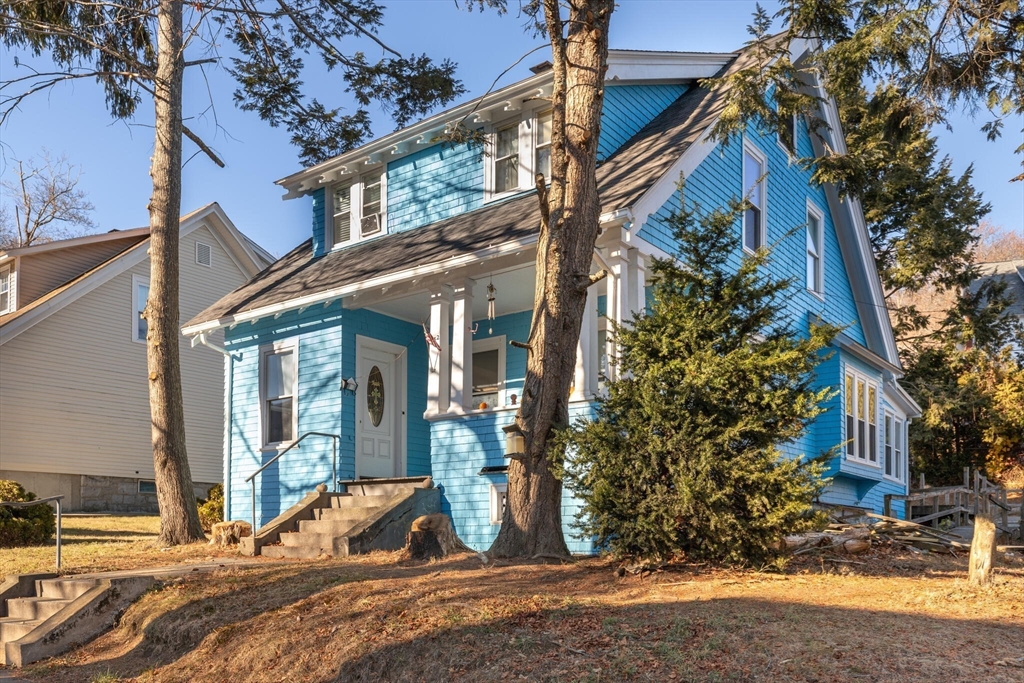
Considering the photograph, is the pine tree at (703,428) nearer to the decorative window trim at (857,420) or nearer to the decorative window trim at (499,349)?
the decorative window trim at (499,349)

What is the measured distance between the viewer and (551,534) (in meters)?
9.69

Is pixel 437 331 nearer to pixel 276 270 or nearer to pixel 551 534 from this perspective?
pixel 551 534

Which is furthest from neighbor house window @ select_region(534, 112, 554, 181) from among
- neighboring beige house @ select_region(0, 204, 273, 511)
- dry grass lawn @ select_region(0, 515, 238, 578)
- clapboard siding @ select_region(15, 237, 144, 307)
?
clapboard siding @ select_region(15, 237, 144, 307)

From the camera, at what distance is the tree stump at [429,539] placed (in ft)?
35.1

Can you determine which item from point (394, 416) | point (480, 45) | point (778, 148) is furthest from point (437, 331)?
point (778, 148)

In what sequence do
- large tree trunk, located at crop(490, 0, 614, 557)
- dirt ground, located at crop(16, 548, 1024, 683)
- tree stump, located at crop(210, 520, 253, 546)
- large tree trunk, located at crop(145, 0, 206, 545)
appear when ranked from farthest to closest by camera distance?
large tree trunk, located at crop(145, 0, 206, 545) < tree stump, located at crop(210, 520, 253, 546) < large tree trunk, located at crop(490, 0, 614, 557) < dirt ground, located at crop(16, 548, 1024, 683)

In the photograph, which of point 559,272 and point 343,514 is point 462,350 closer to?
point 343,514

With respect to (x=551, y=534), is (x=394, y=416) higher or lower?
higher

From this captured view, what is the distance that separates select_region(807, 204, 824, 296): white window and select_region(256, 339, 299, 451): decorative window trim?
9.45 meters

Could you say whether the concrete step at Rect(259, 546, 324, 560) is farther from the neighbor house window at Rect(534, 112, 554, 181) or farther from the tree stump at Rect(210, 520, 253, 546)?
the neighbor house window at Rect(534, 112, 554, 181)

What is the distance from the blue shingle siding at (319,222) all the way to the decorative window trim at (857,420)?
10.1 m

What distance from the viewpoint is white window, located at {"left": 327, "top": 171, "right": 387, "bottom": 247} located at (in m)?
16.6

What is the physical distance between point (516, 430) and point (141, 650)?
418 cm

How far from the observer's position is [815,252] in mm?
18000
